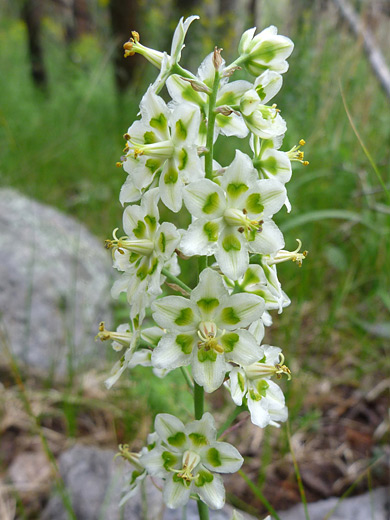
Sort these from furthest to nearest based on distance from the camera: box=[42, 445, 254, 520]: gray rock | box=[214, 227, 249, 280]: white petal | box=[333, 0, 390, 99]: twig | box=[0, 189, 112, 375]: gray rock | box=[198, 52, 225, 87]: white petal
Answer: box=[333, 0, 390, 99]: twig
box=[0, 189, 112, 375]: gray rock
box=[42, 445, 254, 520]: gray rock
box=[198, 52, 225, 87]: white petal
box=[214, 227, 249, 280]: white petal

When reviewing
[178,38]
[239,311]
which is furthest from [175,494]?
[178,38]

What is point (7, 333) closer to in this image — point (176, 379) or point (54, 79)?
point (176, 379)

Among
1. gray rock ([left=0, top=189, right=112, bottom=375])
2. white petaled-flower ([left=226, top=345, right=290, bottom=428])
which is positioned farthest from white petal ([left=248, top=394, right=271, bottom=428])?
gray rock ([left=0, top=189, right=112, bottom=375])

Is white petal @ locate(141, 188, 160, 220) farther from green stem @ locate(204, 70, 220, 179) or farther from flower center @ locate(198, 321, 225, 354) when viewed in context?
flower center @ locate(198, 321, 225, 354)

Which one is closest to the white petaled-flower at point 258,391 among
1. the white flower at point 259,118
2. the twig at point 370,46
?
the white flower at point 259,118

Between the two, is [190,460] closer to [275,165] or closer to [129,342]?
[129,342]

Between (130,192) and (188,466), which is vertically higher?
(130,192)

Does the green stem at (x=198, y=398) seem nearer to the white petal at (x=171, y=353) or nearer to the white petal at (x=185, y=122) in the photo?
the white petal at (x=171, y=353)
